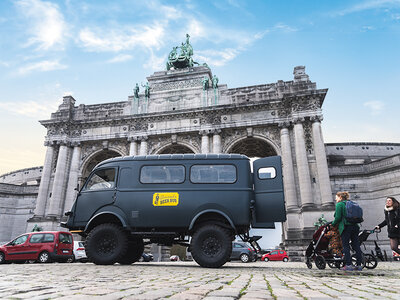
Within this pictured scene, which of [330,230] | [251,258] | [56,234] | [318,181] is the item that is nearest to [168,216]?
[330,230]

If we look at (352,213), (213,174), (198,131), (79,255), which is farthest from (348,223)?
(198,131)

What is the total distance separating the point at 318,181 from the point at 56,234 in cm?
2004

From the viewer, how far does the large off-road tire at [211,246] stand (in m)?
8.46

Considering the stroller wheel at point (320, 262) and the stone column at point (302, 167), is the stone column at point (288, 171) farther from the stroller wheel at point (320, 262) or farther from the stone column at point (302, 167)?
the stroller wheel at point (320, 262)

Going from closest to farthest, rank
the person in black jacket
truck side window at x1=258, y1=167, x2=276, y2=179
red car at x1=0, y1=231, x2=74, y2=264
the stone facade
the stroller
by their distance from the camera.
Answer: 1. the person in black jacket
2. the stroller
3. truck side window at x1=258, y1=167, x2=276, y2=179
4. red car at x1=0, y1=231, x2=74, y2=264
5. the stone facade

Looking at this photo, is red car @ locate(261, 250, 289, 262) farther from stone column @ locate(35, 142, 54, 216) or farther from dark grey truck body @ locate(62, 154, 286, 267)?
stone column @ locate(35, 142, 54, 216)

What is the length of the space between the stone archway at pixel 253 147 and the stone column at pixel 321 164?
3681mm

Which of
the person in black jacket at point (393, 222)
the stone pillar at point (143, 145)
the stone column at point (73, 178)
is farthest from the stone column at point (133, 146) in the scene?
the person in black jacket at point (393, 222)

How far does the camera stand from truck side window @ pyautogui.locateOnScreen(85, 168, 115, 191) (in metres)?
9.84

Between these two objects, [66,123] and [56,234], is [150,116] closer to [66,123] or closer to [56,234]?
[66,123]

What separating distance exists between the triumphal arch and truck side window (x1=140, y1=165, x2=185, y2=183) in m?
16.6

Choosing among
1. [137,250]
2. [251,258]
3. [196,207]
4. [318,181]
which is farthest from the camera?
[318,181]

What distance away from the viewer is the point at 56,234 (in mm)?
13891

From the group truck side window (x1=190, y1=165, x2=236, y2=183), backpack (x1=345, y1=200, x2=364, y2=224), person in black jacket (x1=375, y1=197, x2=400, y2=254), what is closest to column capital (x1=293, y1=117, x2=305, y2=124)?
truck side window (x1=190, y1=165, x2=236, y2=183)
